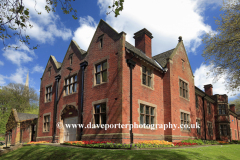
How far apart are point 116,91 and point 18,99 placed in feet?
165

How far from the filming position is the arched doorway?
18.1 meters

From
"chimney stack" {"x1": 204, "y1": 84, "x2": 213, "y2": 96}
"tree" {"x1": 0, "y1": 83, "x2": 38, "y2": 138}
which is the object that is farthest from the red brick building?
"tree" {"x1": 0, "y1": 83, "x2": 38, "y2": 138}

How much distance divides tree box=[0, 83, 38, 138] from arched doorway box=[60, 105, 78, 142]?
3614cm

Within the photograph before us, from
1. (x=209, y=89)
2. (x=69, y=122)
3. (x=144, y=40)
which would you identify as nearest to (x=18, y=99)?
(x=69, y=122)

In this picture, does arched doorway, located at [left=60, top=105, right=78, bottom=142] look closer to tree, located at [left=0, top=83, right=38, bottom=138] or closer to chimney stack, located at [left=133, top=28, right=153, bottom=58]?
chimney stack, located at [left=133, top=28, right=153, bottom=58]

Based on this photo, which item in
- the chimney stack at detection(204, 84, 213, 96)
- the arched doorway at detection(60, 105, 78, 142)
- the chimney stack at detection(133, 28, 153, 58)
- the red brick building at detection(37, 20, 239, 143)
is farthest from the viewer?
the chimney stack at detection(204, 84, 213, 96)

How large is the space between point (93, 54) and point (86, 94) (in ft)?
12.4

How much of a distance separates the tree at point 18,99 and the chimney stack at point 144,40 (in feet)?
138

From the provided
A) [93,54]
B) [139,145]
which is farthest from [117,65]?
[139,145]

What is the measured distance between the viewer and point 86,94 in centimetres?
1708

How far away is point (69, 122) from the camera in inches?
747

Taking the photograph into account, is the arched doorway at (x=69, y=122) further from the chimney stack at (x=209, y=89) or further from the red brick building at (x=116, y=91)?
the chimney stack at (x=209, y=89)

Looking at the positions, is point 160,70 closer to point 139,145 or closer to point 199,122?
point 139,145

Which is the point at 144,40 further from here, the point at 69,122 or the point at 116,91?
the point at 69,122
